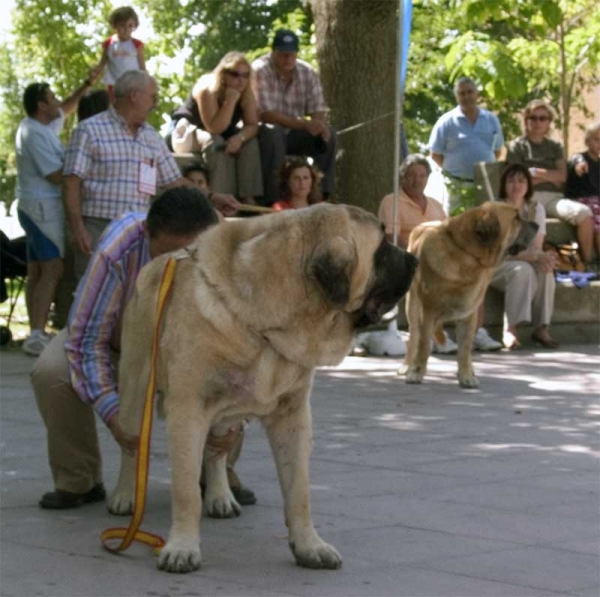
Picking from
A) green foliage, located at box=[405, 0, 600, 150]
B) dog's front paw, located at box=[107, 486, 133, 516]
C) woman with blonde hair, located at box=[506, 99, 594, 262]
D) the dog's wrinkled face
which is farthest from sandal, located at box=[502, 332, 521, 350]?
the dog's wrinkled face

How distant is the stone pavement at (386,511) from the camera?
17.6ft

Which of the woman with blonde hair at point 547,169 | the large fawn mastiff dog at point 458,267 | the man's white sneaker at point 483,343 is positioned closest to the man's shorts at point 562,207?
the woman with blonde hair at point 547,169

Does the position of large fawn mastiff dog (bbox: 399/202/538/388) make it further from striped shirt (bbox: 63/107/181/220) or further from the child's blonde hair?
the child's blonde hair

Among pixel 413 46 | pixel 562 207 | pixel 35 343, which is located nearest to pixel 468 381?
pixel 35 343

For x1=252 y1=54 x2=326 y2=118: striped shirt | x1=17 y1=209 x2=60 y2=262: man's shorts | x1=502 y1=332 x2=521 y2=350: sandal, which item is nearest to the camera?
x1=17 y1=209 x2=60 y2=262: man's shorts

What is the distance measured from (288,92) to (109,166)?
2633 millimetres

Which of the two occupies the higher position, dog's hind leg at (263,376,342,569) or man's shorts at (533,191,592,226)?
A: man's shorts at (533,191,592,226)

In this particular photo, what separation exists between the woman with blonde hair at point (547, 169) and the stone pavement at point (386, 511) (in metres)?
4.65

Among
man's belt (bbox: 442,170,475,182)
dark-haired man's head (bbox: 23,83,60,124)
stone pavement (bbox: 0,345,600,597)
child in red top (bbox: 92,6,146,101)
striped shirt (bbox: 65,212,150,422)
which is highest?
child in red top (bbox: 92,6,146,101)

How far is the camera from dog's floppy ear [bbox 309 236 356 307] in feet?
16.7

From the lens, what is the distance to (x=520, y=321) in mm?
13906

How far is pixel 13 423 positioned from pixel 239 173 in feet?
14.9

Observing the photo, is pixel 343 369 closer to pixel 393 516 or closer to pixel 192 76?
pixel 393 516

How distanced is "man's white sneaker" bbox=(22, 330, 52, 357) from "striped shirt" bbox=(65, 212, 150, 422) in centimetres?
608
